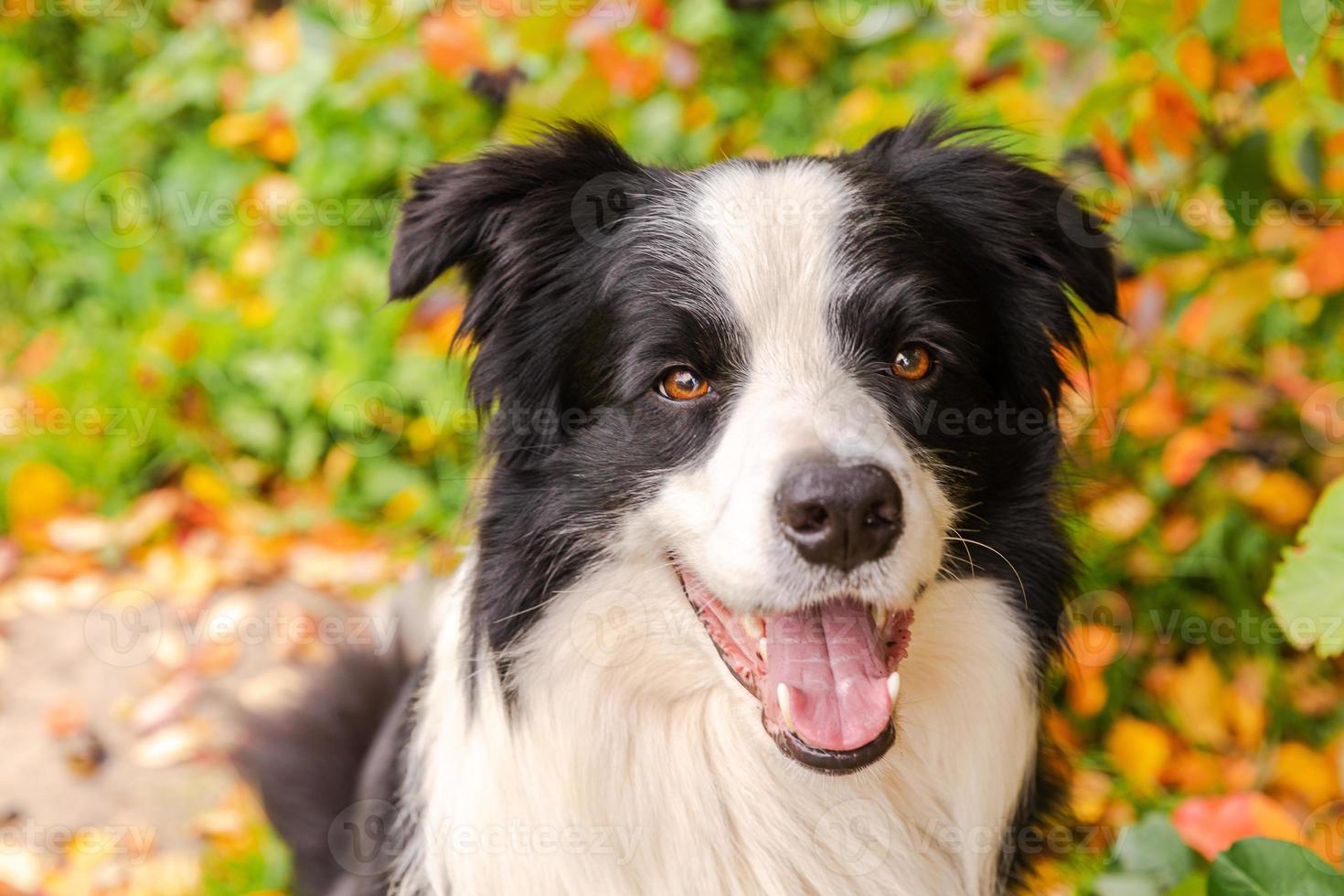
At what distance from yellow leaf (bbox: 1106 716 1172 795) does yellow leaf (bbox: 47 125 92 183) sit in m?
5.35

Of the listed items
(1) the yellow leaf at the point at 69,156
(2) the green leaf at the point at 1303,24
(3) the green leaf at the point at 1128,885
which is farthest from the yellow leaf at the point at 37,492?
(2) the green leaf at the point at 1303,24

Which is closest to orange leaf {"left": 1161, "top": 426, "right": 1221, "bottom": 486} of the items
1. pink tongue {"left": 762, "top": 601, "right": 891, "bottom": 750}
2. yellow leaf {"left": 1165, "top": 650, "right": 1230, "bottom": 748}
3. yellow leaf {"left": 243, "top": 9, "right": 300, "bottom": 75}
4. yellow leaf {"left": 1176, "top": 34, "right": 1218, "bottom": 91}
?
yellow leaf {"left": 1165, "top": 650, "right": 1230, "bottom": 748}

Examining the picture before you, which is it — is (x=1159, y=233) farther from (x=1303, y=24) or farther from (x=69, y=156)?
(x=69, y=156)

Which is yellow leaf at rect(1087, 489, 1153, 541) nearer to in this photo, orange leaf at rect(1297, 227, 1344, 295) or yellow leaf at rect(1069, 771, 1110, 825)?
yellow leaf at rect(1069, 771, 1110, 825)

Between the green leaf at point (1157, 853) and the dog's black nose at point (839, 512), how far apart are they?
30.8 inches

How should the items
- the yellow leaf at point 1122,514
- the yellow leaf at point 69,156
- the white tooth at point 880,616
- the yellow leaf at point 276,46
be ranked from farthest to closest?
1. the yellow leaf at point 69,156
2. the yellow leaf at point 276,46
3. the yellow leaf at point 1122,514
4. the white tooth at point 880,616

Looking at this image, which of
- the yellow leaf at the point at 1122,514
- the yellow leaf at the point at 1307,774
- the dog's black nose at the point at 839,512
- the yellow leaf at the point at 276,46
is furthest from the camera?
the yellow leaf at the point at 276,46

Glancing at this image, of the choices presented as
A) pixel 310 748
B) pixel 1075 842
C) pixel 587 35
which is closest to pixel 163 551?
pixel 310 748

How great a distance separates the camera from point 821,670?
6.73 ft

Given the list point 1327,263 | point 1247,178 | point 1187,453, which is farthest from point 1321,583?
point 1187,453

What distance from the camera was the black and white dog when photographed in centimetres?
211

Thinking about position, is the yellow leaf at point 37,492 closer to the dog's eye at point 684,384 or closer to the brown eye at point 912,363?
the dog's eye at point 684,384

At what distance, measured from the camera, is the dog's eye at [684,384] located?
7.11 ft

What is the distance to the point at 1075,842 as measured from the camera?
2.70 meters
